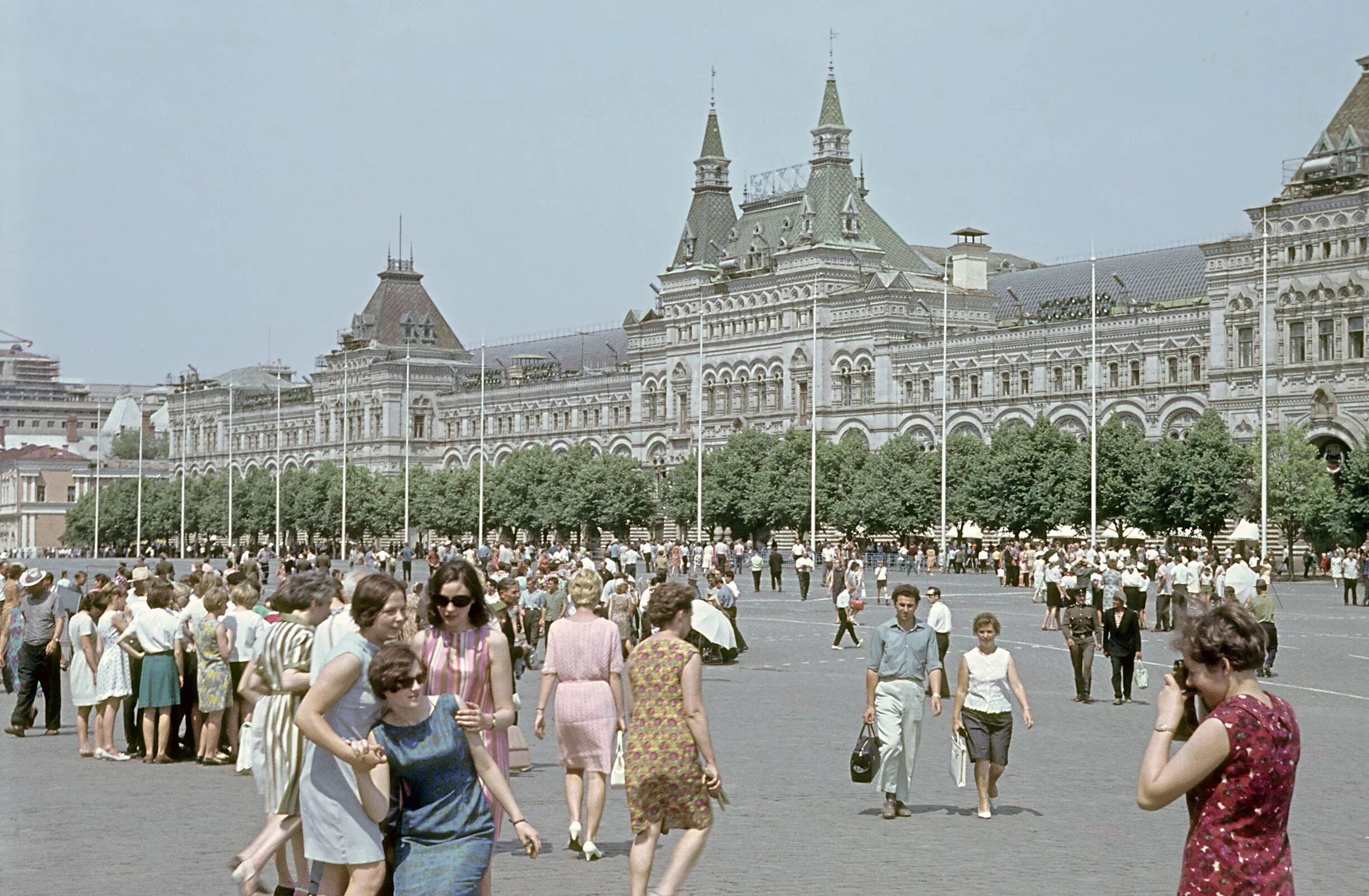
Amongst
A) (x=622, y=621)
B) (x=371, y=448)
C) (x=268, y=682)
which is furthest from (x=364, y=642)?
(x=371, y=448)

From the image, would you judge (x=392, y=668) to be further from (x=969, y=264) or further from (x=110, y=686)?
(x=969, y=264)

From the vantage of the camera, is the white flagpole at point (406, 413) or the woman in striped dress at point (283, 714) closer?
the woman in striped dress at point (283, 714)

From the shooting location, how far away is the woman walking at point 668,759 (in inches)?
352

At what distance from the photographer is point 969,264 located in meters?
95.0

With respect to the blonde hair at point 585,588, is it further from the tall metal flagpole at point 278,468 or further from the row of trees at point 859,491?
the tall metal flagpole at point 278,468

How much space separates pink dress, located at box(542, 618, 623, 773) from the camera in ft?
35.7

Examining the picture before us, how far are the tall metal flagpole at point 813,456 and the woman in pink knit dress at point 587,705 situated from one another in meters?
46.0

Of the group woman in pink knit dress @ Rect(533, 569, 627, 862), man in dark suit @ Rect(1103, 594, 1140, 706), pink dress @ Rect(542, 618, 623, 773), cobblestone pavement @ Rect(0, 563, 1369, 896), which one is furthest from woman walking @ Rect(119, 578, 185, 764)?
man in dark suit @ Rect(1103, 594, 1140, 706)

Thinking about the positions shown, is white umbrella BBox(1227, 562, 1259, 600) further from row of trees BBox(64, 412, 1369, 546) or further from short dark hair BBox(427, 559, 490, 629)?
row of trees BBox(64, 412, 1369, 546)

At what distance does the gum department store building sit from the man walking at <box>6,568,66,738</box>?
181 feet

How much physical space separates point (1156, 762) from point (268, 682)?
501cm

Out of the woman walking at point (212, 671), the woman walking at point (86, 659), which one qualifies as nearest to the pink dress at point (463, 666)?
the woman walking at point (212, 671)

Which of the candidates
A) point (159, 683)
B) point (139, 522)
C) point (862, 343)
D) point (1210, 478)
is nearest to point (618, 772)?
point (159, 683)

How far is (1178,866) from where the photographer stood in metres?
10.9
